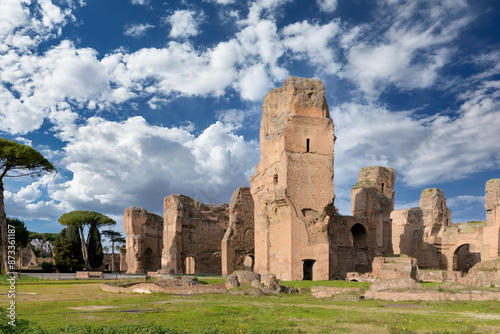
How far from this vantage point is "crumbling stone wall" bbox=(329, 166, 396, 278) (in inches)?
1243

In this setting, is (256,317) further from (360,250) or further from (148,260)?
(148,260)

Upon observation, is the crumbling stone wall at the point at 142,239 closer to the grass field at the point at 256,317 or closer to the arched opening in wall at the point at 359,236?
the arched opening in wall at the point at 359,236

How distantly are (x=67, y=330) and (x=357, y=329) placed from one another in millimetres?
5168

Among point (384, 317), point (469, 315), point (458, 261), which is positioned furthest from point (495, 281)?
point (458, 261)

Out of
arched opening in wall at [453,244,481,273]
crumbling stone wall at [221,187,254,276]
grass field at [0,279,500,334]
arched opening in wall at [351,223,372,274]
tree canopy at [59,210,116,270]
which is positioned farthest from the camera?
tree canopy at [59,210,116,270]

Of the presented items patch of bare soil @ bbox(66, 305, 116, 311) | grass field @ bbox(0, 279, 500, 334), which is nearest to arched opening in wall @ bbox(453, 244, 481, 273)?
grass field @ bbox(0, 279, 500, 334)

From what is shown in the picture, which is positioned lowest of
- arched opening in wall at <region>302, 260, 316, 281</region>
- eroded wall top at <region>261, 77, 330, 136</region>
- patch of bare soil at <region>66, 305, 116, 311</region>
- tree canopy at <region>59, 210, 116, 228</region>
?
arched opening in wall at <region>302, 260, 316, 281</region>

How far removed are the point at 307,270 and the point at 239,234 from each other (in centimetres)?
721

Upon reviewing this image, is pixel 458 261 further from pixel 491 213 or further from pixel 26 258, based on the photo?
pixel 26 258

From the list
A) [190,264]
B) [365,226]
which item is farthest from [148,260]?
[365,226]

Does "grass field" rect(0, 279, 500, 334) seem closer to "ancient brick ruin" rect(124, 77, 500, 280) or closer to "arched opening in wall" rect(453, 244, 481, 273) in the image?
"ancient brick ruin" rect(124, 77, 500, 280)

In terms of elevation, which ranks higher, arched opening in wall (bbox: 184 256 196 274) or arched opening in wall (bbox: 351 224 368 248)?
arched opening in wall (bbox: 351 224 368 248)

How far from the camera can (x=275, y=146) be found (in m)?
26.0

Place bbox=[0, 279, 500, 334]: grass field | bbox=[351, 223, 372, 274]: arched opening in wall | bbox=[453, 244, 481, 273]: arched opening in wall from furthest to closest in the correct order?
bbox=[453, 244, 481, 273]: arched opening in wall < bbox=[351, 223, 372, 274]: arched opening in wall < bbox=[0, 279, 500, 334]: grass field
